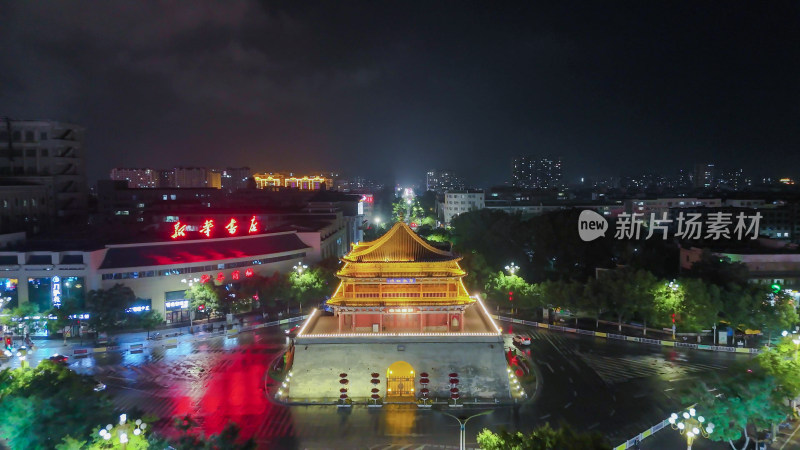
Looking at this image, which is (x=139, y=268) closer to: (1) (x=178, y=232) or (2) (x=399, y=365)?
(1) (x=178, y=232)

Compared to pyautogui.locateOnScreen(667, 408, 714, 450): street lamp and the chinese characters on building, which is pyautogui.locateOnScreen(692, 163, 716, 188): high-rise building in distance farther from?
pyautogui.locateOnScreen(667, 408, 714, 450): street lamp

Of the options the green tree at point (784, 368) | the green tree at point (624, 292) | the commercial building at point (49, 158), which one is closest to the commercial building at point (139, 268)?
the commercial building at point (49, 158)

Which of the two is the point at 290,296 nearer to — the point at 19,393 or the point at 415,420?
the point at 415,420

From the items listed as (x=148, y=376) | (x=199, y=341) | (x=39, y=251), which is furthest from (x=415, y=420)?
(x=39, y=251)

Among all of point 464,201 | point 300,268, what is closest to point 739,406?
point 300,268

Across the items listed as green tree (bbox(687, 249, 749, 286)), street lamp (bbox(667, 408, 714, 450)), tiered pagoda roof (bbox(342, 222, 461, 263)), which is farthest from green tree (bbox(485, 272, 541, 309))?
street lamp (bbox(667, 408, 714, 450))
